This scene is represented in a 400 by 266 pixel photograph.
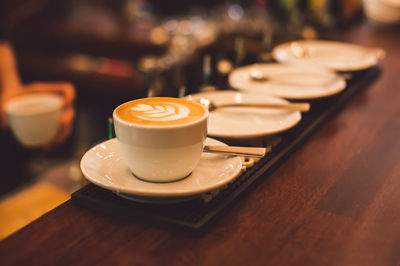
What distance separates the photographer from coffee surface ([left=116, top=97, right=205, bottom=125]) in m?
0.62

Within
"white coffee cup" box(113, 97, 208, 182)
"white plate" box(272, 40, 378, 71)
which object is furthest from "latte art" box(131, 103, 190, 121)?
"white plate" box(272, 40, 378, 71)

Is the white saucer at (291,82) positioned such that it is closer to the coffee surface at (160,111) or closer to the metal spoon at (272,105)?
the metal spoon at (272,105)

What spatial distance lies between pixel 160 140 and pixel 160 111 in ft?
0.23

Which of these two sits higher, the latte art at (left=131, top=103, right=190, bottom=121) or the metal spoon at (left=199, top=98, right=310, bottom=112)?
the latte art at (left=131, top=103, right=190, bottom=121)

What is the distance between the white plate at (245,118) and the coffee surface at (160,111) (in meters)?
0.13

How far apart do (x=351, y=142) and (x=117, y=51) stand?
310cm

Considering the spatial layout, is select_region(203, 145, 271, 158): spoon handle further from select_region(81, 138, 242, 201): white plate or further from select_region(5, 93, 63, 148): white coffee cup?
select_region(5, 93, 63, 148): white coffee cup

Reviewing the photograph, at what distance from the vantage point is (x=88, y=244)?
1.82 ft

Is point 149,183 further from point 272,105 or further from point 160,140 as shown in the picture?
point 272,105

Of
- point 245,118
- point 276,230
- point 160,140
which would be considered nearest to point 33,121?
point 245,118

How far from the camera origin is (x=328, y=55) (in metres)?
1.51

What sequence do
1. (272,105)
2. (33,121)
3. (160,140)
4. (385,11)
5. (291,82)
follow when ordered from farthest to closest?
(385,11), (33,121), (291,82), (272,105), (160,140)

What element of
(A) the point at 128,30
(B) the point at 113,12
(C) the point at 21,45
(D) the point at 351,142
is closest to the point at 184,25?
(A) the point at 128,30

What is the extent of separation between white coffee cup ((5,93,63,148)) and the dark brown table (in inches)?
32.8
